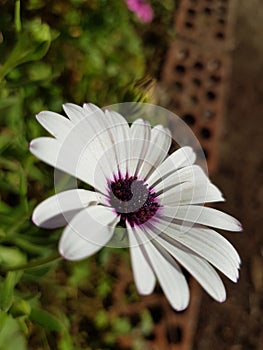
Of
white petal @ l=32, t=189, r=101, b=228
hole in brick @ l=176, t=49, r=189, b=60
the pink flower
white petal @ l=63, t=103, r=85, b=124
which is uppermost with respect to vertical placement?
white petal @ l=63, t=103, r=85, b=124

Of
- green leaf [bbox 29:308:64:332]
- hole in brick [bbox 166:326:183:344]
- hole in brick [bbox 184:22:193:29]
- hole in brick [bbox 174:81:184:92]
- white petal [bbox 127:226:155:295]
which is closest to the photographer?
white petal [bbox 127:226:155:295]

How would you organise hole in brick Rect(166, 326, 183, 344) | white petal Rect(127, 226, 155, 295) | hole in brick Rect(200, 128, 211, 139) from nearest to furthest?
white petal Rect(127, 226, 155, 295), hole in brick Rect(166, 326, 183, 344), hole in brick Rect(200, 128, 211, 139)

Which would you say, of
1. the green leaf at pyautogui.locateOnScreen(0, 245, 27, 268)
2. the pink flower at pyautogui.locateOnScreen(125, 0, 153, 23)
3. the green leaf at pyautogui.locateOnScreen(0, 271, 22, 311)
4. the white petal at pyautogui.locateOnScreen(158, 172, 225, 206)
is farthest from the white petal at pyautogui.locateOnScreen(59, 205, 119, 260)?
the pink flower at pyautogui.locateOnScreen(125, 0, 153, 23)

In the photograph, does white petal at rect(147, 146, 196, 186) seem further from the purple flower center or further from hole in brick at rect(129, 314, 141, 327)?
hole in brick at rect(129, 314, 141, 327)

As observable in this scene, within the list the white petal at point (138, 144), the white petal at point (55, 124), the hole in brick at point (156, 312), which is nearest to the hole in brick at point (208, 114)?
the hole in brick at point (156, 312)

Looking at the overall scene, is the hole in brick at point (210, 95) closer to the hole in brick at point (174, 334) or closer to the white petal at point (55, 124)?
the hole in brick at point (174, 334)

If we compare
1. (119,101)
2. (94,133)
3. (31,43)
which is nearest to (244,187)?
(119,101)
